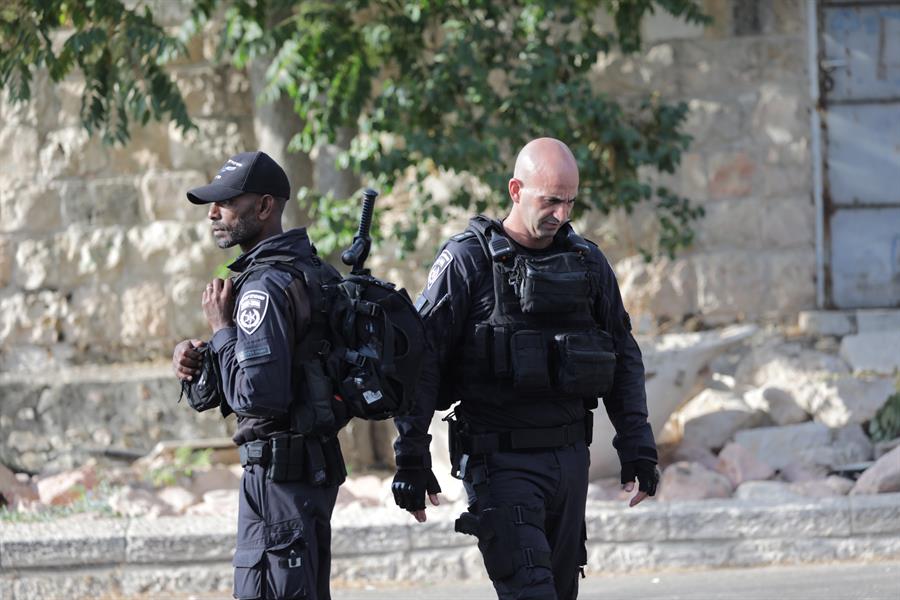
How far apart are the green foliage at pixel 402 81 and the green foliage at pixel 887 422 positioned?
168 cm

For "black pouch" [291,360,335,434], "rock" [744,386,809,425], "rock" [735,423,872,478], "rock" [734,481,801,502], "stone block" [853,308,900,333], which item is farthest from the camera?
"stone block" [853,308,900,333]

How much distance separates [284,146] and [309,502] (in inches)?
189

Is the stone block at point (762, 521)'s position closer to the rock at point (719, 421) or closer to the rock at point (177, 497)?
the rock at point (719, 421)

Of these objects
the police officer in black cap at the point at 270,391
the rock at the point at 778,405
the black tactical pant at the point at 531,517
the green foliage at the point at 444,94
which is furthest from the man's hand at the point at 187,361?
the rock at the point at 778,405

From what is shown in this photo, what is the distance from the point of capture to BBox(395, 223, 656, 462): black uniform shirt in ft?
14.0

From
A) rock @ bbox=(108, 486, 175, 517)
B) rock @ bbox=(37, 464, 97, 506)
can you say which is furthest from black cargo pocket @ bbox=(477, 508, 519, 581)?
rock @ bbox=(37, 464, 97, 506)

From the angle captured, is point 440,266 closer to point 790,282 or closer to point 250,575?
point 250,575

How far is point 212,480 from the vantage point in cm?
792

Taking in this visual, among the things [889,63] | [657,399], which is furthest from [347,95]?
[889,63]

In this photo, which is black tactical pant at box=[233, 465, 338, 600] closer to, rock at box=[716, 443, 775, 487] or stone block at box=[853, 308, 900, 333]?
rock at box=[716, 443, 775, 487]

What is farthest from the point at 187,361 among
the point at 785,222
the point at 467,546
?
the point at 785,222

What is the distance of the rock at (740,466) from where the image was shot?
23.6 feet

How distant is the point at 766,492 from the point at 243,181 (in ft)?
12.2

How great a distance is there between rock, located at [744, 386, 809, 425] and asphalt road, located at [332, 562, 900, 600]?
1.50 m
